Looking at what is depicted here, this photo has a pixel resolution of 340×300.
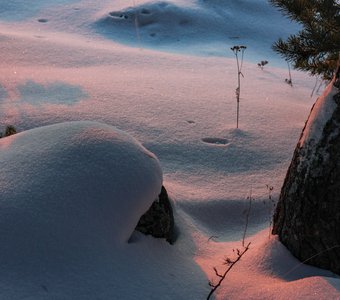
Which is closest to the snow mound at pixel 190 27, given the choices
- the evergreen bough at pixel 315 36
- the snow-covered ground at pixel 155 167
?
the snow-covered ground at pixel 155 167

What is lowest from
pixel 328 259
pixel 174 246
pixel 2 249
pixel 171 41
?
pixel 171 41

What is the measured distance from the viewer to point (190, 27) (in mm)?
9477

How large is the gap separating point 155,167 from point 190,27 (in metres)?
7.77

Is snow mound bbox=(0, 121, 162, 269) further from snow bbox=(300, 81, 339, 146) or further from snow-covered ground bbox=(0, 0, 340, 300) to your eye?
snow bbox=(300, 81, 339, 146)

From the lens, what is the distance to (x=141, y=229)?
6.78ft

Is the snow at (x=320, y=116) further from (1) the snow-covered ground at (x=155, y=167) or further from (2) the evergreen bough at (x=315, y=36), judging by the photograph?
(2) the evergreen bough at (x=315, y=36)

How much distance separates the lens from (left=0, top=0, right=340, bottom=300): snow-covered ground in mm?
1722

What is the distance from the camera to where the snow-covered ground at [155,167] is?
5.65ft

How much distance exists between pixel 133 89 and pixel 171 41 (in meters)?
4.37

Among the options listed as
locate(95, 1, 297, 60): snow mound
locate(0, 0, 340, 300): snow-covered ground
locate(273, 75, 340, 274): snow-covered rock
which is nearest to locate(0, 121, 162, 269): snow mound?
locate(0, 0, 340, 300): snow-covered ground

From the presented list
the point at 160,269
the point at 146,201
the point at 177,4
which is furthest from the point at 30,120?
the point at 177,4

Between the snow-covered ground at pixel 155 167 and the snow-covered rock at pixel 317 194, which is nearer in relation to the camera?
the snow-covered ground at pixel 155 167

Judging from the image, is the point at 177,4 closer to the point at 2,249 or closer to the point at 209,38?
the point at 209,38

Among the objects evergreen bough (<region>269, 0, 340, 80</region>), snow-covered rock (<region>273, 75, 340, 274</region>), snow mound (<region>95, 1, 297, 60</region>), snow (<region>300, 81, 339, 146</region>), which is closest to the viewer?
snow-covered rock (<region>273, 75, 340, 274</region>)
